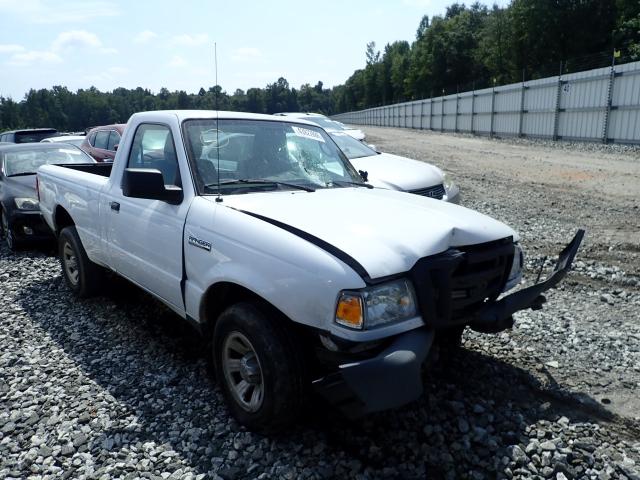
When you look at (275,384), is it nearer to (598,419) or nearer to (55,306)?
(598,419)

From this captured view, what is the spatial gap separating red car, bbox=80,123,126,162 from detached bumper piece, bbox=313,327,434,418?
35.3ft

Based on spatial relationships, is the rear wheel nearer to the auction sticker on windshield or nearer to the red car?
Result: the red car

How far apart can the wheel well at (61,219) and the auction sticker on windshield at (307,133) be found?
3.01 m

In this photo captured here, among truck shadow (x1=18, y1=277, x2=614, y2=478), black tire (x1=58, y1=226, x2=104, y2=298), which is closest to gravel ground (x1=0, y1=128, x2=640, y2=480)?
truck shadow (x1=18, y1=277, x2=614, y2=478)

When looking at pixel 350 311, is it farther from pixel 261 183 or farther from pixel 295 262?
pixel 261 183

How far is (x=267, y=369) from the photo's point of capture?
2.86 metres

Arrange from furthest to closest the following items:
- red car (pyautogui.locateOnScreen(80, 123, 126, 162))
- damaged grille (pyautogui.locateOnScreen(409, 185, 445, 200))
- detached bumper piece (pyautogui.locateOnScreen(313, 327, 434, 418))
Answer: red car (pyautogui.locateOnScreen(80, 123, 126, 162)) → damaged grille (pyautogui.locateOnScreen(409, 185, 445, 200)) → detached bumper piece (pyautogui.locateOnScreen(313, 327, 434, 418))

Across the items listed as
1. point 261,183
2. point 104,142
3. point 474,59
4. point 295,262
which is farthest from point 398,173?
point 474,59

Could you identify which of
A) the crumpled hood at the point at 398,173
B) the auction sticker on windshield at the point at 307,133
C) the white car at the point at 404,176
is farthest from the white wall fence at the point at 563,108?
the auction sticker on windshield at the point at 307,133

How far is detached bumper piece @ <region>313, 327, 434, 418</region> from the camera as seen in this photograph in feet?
8.07

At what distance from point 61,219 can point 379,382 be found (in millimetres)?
4854

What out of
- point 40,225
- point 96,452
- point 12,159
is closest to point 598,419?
point 96,452

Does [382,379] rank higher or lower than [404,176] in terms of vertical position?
lower

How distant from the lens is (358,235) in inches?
112
